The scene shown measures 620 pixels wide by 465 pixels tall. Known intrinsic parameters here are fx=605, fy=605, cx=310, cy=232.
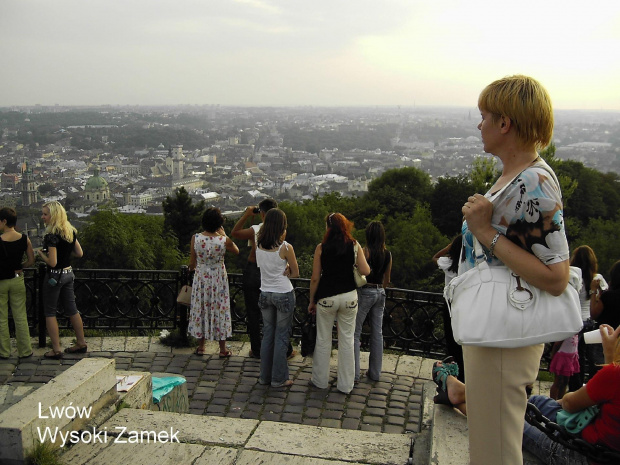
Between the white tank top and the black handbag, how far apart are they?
58cm

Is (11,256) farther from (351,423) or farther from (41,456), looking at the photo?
(351,423)

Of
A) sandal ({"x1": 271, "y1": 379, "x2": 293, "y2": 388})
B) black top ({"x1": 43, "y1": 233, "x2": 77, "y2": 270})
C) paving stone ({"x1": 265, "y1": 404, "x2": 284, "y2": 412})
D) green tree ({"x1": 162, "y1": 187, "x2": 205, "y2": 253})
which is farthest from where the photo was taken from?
green tree ({"x1": 162, "y1": 187, "x2": 205, "y2": 253})

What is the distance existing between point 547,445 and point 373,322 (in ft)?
9.74

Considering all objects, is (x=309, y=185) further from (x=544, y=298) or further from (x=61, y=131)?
(x=544, y=298)

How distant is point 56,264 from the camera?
6.02m

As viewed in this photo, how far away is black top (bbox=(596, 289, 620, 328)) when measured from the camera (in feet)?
15.8

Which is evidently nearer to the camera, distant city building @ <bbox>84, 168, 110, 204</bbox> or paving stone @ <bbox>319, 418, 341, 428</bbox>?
paving stone @ <bbox>319, 418, 341, 428</bbox>

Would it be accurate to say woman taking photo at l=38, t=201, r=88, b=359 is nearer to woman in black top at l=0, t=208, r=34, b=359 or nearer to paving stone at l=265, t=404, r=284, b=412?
woman in black top at l=0, t=208, r=34, b=359

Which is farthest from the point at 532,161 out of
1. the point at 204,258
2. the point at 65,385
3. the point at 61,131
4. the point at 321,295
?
the point at 61,131

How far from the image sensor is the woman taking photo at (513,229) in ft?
6.57

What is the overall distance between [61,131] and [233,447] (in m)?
128

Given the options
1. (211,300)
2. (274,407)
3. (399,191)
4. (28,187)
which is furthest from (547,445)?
(28,187)

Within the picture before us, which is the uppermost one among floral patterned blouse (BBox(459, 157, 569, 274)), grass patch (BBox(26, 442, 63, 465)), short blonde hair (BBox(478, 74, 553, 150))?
short blonde hair (BBox(478, 74, 553, 150))

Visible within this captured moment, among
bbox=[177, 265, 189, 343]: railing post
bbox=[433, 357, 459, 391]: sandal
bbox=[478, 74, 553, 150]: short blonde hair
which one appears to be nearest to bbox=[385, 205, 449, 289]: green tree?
bbox=[177, 265, 189, 343]: railing post
